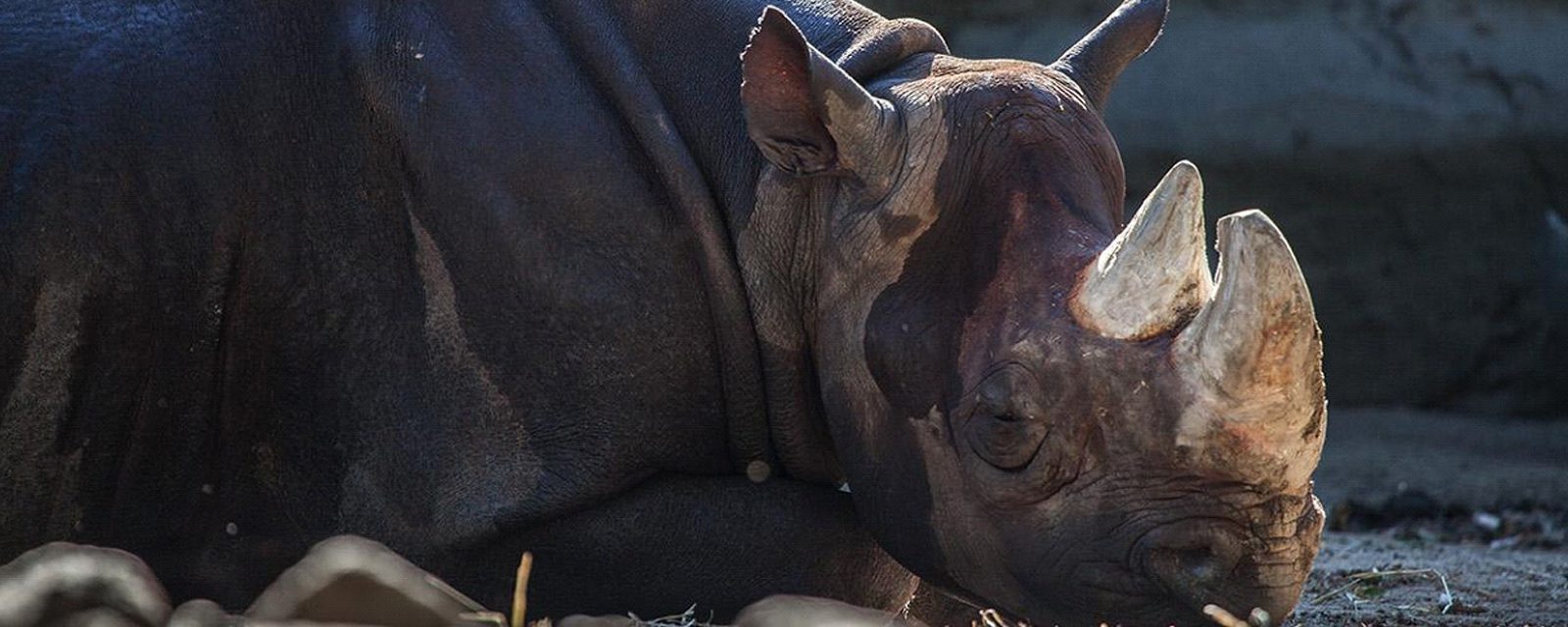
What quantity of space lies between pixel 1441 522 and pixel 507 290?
3885 millimetres

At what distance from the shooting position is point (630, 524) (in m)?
4.25

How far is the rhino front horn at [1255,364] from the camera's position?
141 inches

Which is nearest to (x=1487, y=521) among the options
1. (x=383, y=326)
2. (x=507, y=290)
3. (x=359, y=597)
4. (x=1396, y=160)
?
(x=1396, y=160)

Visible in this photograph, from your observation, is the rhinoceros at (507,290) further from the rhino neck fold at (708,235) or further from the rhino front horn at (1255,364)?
the rhino front horn at (1255,364)

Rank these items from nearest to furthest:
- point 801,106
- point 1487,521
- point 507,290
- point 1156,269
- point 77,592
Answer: point 77,592 < point 1156,269 < point 801,106 < point 507,290 < point 1487,521

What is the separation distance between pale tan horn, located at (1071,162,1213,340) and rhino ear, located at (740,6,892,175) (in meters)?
0.56

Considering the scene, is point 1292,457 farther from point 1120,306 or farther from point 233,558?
point 233,558

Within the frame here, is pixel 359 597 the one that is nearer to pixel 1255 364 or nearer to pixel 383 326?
pixel 383 326

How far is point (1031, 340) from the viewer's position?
3871 millimetres

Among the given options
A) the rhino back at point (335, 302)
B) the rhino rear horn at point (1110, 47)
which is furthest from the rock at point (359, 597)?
the rhino rear horn at point (1110, 47)

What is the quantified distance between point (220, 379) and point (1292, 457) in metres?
1.91

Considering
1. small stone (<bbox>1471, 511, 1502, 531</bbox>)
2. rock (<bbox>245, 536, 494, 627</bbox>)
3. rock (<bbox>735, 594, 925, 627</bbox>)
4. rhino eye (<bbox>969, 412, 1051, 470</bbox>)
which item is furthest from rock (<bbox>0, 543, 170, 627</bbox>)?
small stone (<bbox>1471, 511, 1502, 531</bbox>)

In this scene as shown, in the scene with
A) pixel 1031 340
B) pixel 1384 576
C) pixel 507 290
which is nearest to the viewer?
pixel 1031 340

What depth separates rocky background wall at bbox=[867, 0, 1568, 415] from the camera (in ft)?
30.5
